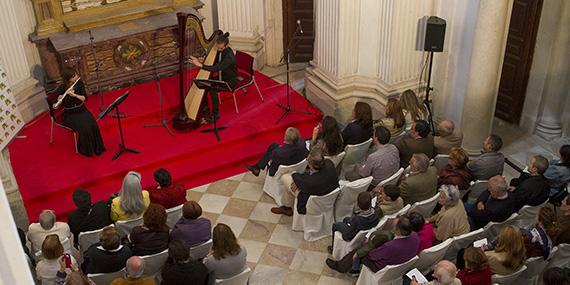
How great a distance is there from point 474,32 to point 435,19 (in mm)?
508

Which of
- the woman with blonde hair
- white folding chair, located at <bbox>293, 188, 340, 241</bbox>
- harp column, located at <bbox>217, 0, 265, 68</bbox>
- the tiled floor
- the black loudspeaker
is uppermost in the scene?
the black loudspeaker

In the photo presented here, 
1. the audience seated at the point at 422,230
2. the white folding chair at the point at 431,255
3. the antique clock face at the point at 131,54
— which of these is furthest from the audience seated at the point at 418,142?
the antique clock face at the point at 131,54

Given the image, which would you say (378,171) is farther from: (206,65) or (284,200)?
(206,65)

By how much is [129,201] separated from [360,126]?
2.84m

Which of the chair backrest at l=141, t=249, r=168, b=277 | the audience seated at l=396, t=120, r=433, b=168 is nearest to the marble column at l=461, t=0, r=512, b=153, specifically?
the audience seated at l=396, t=120, r=433, b=168

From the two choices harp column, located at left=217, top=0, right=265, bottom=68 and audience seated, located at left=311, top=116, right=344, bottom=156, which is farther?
harp column, located at left=217, top=0, right=265, bottom=68

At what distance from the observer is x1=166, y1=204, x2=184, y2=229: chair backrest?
637cm

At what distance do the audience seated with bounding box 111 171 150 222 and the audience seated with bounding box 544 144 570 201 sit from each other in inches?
166

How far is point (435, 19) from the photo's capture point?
778 centimetres

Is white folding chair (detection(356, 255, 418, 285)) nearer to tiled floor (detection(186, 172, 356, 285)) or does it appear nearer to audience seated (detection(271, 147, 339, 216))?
tiled floor (detection(186, 172, 356, 285))

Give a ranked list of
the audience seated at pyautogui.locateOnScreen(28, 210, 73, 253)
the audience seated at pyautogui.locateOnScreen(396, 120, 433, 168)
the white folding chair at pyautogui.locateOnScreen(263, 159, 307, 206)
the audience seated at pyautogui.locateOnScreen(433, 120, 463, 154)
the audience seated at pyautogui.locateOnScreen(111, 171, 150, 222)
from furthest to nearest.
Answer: the white folding chair at pyautogui.locateOnScreen(263, 159, 307, 206) < the audience seated at pyautogui.locateOnScreen(433, 120, 463, 154) < the audience seated at pyautogui.locateOnScreen(396, 120, 433, 168) < the audience seated at pyautogui.locateOnScreen(111, 171, 150, 222) < the audience seated at pyautogui.locateOnScreen(28, 210, 73, 253)

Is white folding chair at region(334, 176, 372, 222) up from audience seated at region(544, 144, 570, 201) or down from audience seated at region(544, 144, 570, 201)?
down

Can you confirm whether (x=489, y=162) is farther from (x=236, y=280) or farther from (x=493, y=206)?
(x=236, y=280)

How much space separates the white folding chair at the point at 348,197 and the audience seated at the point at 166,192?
171 centimetres
